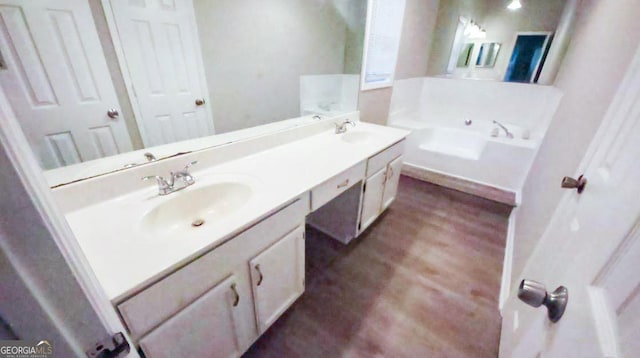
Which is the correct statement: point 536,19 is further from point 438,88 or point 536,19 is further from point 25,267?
point 25,267

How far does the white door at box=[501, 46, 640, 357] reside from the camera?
1.06 feet

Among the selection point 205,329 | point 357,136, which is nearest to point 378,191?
point 357,136

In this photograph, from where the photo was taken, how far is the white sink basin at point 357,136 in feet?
6.23

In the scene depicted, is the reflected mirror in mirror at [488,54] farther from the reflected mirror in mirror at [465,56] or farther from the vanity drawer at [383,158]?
the vanity drawer at [383,158]

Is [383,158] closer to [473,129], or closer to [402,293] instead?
[402,293]

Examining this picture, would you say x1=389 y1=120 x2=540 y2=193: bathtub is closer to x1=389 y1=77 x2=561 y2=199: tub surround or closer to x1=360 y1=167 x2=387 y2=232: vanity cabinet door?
x1=389 y1=77 x2=561 y2=199: tub surround

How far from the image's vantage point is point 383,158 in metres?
1.71

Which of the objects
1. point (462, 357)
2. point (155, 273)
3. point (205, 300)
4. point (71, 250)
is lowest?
point (462, 357)

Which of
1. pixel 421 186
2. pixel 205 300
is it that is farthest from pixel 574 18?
pixel 205 300

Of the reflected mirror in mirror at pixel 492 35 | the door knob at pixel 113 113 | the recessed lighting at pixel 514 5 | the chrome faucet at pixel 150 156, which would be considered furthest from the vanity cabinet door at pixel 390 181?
the recessed lighting at pixel 514 5

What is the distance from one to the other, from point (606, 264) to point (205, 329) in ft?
3.34

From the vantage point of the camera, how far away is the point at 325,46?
1567 millimetres

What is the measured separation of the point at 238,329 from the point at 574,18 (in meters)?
3.82

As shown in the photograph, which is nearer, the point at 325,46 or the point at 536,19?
the point at 325,46
